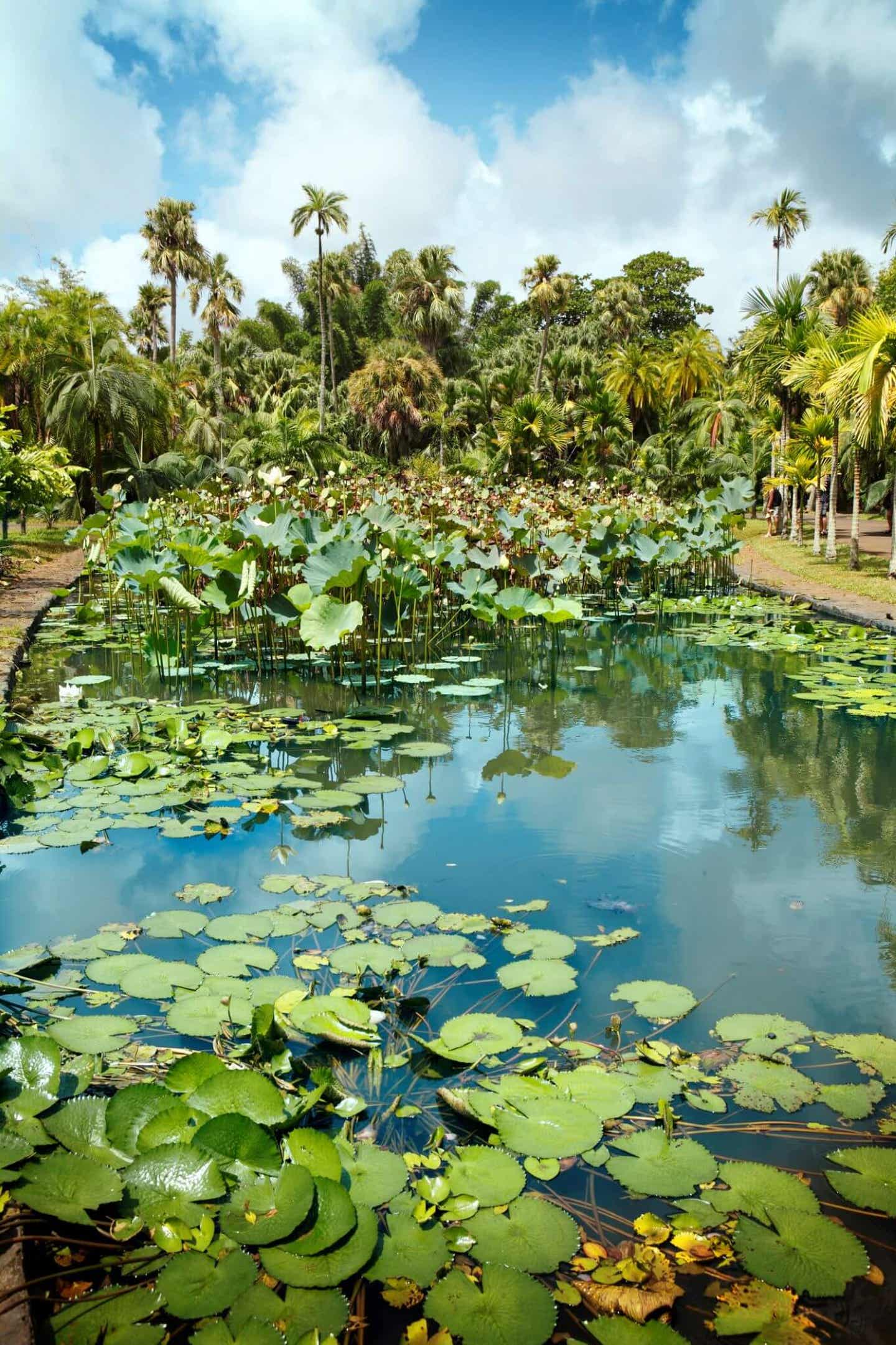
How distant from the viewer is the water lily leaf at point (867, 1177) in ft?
5.38

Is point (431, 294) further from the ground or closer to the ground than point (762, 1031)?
further from the ground

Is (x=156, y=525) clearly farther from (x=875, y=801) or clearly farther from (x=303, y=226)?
(x=303, y=226)

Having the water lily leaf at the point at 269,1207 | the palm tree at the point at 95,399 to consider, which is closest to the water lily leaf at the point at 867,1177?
the water lily leaf at the point at 269,1207

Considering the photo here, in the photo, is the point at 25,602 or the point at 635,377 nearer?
the point at 25,602

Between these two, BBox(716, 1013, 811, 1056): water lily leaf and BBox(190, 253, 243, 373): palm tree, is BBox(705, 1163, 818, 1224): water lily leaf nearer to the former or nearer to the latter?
BBox(716, 1013, 811, 1056): water lily leaf

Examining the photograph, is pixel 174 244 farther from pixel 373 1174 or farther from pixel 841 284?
pixel 373 1174

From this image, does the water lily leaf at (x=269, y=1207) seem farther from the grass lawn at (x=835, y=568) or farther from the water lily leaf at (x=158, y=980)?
the grass lawn at (x=835, y=568)

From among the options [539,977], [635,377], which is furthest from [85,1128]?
[635,377]

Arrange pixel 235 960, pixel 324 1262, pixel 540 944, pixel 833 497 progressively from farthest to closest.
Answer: pixel 833 497, pixel 540 944, pixel 235 960, pixel 324 1262

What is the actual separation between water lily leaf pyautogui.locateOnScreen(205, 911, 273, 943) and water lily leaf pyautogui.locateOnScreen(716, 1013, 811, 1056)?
1.28 m

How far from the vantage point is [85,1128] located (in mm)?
1684

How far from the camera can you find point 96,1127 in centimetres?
169

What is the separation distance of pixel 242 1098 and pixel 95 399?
1991 cm

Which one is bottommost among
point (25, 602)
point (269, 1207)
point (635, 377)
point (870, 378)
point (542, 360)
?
point (269, 1207)
